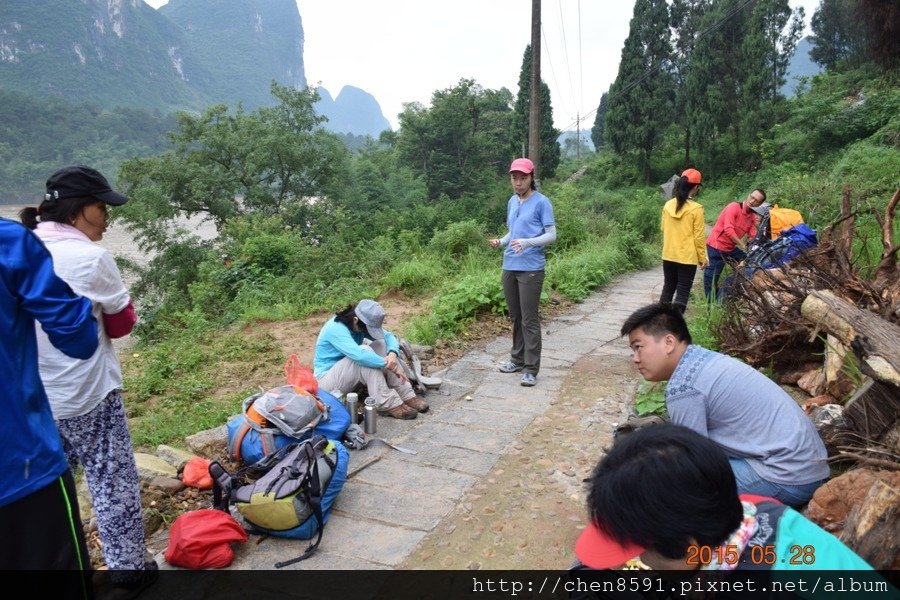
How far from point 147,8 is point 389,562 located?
145 meters

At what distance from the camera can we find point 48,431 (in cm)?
168

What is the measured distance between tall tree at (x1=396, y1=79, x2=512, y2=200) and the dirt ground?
27586 millimetres

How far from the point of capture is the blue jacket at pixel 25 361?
1.58 m

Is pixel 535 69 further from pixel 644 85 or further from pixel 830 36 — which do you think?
pixel 830 36

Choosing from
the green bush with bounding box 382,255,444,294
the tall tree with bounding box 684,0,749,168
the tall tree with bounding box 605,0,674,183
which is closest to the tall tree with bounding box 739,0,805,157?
the tall tree with bounding box 684,0,749,168

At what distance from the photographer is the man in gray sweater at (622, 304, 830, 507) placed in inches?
93.0

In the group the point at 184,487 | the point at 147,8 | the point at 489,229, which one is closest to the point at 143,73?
the point at 147,8

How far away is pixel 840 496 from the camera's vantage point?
7.52ft

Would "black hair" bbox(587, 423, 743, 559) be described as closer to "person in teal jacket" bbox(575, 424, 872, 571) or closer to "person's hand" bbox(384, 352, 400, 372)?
"person in teal jacket" bbox(575, 424, 872, 571)

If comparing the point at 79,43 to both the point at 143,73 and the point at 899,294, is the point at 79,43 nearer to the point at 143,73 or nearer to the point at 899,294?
the point at 143,73

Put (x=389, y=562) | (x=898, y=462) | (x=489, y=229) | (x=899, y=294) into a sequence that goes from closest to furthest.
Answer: (x=898, y=462) < (x=389, y=562) < (x=899, y=294) < (x=489, y=229)

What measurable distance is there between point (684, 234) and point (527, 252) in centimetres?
178

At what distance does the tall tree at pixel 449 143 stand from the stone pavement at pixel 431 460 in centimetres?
2636

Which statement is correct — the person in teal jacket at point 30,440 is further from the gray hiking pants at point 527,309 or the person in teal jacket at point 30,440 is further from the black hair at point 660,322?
the gray hiking pants at point 527,309
